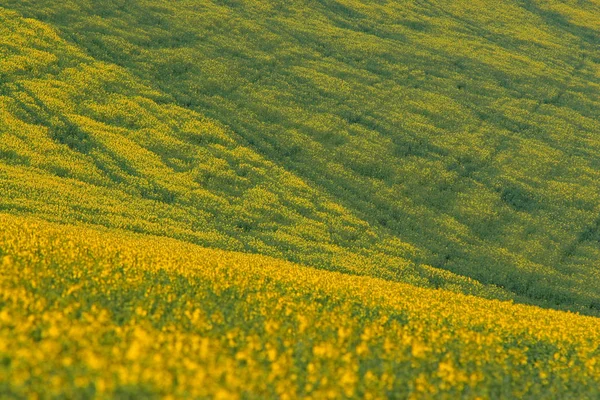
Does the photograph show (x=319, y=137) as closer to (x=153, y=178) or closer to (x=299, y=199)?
(x=299, y=199)

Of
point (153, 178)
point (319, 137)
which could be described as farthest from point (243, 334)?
point (319, 137)

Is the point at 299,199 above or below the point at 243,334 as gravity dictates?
below

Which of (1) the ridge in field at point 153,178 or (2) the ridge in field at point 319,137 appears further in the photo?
(2) the ridge in field at point 319,137

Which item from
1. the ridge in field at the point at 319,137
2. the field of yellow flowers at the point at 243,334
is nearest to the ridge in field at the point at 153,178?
the ridge in field at the point at 319,137

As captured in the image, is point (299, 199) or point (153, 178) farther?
point (299, 199)

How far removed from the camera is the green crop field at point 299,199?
1137 centimetres

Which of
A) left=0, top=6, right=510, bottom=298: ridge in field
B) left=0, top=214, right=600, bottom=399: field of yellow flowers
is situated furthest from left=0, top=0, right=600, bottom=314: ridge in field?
left=0, top=214, right=600, bottom=399: field of yellow flowers

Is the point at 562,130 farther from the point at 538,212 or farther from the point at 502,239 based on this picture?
the point at 502,239

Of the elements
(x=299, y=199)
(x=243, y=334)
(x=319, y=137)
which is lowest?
(x=299, y=199)

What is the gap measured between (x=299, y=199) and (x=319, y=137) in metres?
8.29

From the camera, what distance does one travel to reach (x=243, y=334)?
12539 mm

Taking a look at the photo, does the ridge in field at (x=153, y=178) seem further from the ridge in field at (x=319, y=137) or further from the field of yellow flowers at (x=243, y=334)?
the field of yellow flowers at (x=243, y=334)

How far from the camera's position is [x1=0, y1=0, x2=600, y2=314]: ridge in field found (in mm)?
30953

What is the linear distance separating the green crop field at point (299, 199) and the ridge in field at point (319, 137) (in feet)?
0.54
